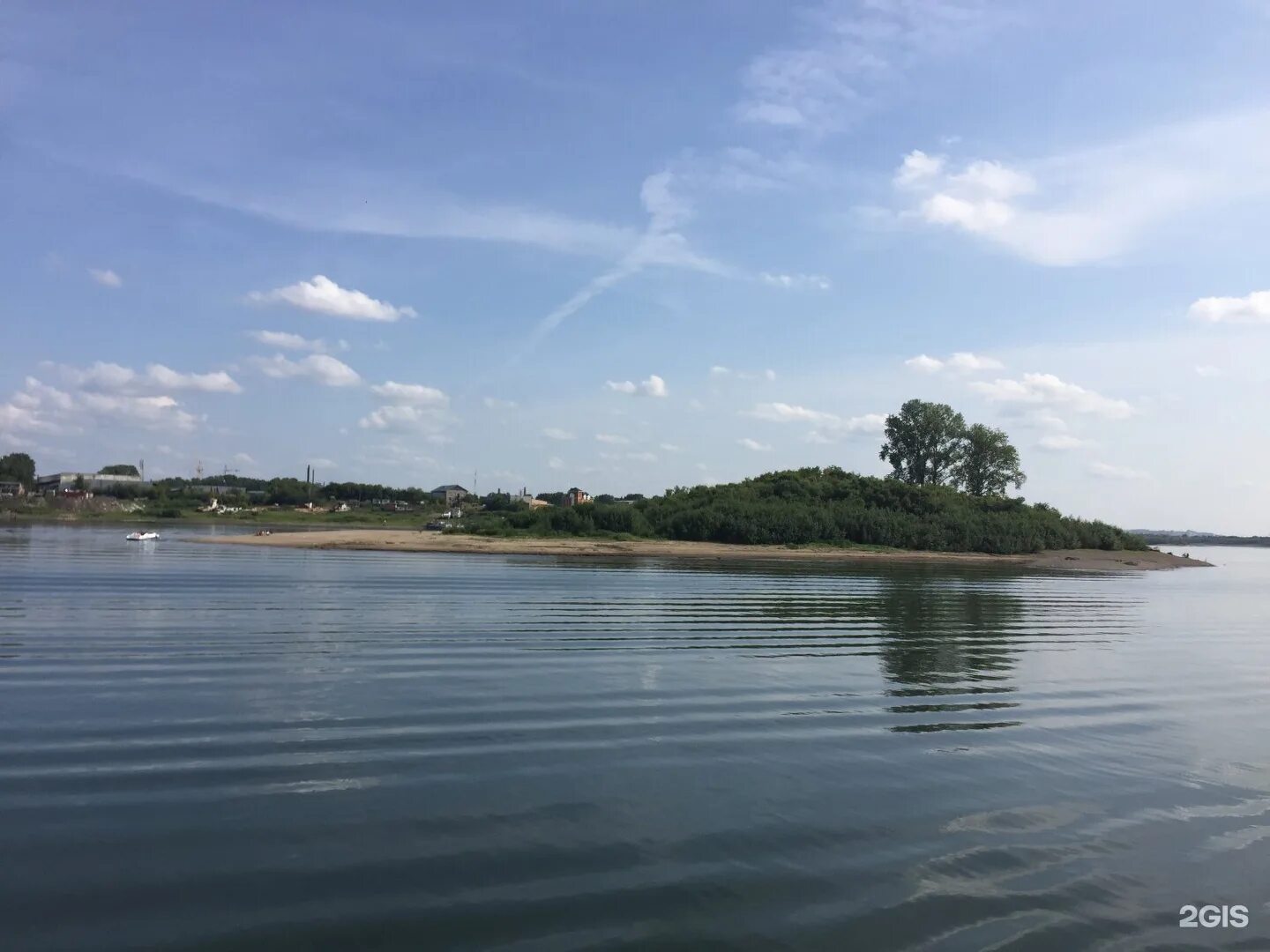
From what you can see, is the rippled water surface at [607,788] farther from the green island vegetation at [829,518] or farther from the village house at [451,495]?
the village house at [451,495]

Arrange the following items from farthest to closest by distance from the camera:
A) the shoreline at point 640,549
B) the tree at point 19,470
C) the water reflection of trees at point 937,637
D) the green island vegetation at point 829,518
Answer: the tree at point 19,470
the green island vegetation at point 829,518
the shoreline at point 640,549
the water reflection of trees at point 937,637

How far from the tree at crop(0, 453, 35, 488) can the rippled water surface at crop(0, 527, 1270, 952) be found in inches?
6554

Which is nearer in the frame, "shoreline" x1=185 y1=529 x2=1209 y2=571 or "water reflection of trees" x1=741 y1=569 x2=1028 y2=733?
"water reflection of trees" x1=741 y1=569 x2=1028 y2=733

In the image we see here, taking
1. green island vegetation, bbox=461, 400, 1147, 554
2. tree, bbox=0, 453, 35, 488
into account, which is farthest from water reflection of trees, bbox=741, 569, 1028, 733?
tree, bbox=0, 453, 35, 488

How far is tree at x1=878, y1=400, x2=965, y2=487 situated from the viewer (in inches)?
4151

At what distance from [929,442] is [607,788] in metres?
101

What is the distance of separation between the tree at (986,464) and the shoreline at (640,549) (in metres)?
24.0

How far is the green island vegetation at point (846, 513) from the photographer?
2950 inches

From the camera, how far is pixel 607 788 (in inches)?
394

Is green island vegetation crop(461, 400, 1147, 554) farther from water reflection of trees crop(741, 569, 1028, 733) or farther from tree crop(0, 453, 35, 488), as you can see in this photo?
tree crop(0, 453, 35, 488)

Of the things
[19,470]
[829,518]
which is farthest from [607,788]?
[19,470]

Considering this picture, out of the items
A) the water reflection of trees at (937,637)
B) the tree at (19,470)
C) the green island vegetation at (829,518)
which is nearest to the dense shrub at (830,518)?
the green island vegetation at (829,518)

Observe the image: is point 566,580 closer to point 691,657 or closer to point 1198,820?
point 691,657

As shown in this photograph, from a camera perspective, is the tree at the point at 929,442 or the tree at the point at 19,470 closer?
the tree at the point at 929,442
